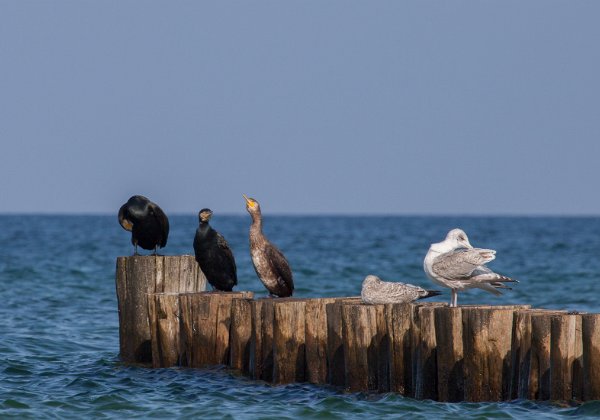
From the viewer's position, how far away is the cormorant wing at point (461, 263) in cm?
1079

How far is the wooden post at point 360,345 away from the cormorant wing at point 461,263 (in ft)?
2.51

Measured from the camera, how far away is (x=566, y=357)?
9859mm

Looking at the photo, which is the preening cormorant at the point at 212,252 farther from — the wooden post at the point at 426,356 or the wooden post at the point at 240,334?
the wooden post at the point at 426,356

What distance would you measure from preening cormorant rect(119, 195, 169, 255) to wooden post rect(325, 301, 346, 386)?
12.9 feet

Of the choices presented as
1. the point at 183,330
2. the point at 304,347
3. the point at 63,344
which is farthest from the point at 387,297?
the point at 63,344

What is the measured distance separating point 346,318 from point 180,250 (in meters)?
40.5

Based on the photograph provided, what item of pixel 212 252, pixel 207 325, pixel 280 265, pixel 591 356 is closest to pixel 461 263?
pixel 591 356

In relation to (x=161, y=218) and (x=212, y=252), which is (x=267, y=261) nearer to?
(x=212, y=252)

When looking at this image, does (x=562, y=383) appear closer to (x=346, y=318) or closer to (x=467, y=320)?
(x=467, y=320)

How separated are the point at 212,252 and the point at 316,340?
2.38 m

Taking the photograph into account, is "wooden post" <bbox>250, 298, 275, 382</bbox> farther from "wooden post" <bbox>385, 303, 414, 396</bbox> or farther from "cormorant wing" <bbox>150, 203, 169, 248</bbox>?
"cormorant wing" <bbox>150, 203, 169, 248</bbox>

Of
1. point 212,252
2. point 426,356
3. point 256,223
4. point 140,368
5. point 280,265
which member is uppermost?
point 256,223

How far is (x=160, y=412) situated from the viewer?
11.0 m

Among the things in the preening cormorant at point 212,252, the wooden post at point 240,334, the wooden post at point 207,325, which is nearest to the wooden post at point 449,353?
the wooden post at point 240,334
